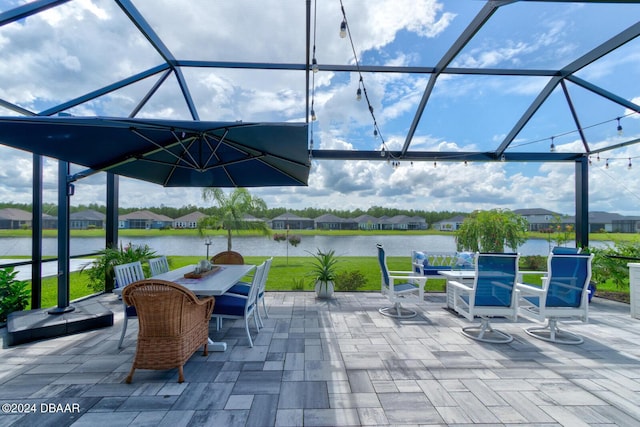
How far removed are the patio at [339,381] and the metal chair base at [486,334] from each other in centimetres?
12

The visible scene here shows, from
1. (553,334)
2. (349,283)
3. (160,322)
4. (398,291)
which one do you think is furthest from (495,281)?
(160,322)

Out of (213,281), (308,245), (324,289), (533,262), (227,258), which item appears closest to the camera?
(213,281)

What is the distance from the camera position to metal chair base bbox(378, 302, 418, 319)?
189 inches

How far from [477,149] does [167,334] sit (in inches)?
262

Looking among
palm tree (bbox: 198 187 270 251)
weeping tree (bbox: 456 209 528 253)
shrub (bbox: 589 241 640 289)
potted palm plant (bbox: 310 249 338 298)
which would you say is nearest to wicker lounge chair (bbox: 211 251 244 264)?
potted palm plant (bbox: 310 249 338 298)

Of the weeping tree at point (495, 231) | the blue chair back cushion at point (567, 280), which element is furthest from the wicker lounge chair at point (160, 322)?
the weeping tree at point (495, 231)

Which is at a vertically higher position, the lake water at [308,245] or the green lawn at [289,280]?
the lake water at [308,245]

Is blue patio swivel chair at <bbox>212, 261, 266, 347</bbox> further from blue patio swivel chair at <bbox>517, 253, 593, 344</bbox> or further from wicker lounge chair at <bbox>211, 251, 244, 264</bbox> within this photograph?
blue patio swivel chair at <bbox>517, 253, 593, 344</bbox>

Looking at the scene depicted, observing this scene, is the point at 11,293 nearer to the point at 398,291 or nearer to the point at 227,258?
the point at 227,258

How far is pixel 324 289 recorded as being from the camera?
6027 mm

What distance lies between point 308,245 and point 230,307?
372 centimetres

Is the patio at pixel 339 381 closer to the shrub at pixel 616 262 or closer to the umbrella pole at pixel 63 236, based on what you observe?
the umbrella pole at pixel 63 236

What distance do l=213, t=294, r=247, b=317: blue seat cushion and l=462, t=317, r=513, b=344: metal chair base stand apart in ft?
9.96

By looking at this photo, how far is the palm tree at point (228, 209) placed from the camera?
785cm
